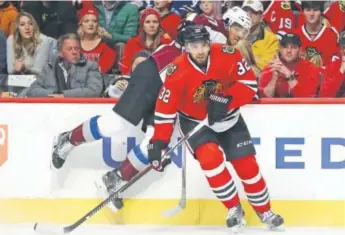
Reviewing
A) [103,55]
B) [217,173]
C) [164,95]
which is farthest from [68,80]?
[217,173]

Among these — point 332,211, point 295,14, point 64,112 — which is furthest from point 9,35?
point 332,211

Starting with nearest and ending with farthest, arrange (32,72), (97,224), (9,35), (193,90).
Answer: (193,90), (97,224), (32,72), (9,35)

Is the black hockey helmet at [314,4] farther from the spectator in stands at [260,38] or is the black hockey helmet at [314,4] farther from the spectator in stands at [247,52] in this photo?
the spectator in stands at [247,52]

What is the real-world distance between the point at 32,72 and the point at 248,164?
6.13ft

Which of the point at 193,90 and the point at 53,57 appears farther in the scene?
the point at 53,57

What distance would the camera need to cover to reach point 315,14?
24.9 feet

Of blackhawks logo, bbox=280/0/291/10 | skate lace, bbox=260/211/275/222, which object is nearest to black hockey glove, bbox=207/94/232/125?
skate lace, bbox=260/211/275/222

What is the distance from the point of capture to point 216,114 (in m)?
6.05

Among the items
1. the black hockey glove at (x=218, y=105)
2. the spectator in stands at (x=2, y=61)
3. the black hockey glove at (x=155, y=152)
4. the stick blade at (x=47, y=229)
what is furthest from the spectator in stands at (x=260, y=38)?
the stick blade at (x=47, y=229)

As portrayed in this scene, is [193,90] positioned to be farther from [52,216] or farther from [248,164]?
[52,216]

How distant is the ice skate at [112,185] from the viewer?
6.38m

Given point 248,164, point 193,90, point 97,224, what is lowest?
point 97,224

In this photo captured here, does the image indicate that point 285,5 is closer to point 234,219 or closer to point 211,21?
point 211,21

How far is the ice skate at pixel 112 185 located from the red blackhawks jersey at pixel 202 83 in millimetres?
476
